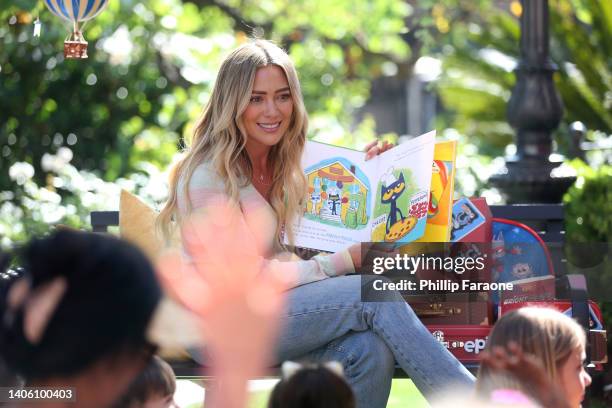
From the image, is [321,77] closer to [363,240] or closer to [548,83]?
[548,83]

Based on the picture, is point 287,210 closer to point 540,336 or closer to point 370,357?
point 370,357

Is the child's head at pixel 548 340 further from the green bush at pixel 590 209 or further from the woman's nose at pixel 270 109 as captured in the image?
the green bush at pixel 590 209

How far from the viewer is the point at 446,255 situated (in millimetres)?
3943

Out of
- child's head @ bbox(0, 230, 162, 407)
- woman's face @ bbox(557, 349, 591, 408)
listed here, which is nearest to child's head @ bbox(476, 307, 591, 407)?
woman's face @ bbox(557, 349, 591, 408)

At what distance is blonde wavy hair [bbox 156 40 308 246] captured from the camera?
3.85m

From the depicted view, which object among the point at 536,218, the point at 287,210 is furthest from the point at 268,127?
the point at 536,218

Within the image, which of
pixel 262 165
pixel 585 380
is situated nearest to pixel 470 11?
pixel 262 165

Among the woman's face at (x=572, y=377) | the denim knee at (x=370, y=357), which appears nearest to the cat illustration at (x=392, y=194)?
the denim knee at (x=370, y=357)

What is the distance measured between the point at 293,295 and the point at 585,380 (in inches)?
42.4

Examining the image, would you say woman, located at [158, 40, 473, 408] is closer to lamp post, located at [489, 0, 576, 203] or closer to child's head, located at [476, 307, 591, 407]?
child's head, located at [476, 307, 591, 407]

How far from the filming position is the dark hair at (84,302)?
4.86 ft

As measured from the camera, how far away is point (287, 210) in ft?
12.9

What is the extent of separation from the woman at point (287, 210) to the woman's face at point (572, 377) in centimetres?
56

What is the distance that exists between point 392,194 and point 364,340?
0.64 m
